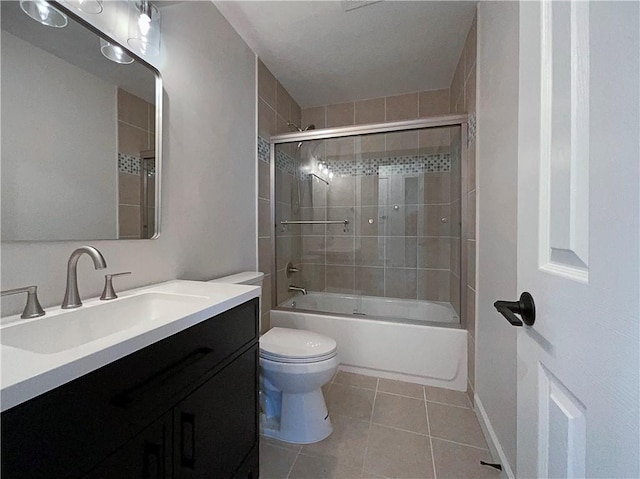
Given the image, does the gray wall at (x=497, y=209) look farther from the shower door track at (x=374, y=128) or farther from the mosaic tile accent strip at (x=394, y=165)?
the mosaic tile accent strip at (x=394, y=165)

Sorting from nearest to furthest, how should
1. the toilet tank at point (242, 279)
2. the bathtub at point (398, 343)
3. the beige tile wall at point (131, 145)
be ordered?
the beige tile wall at point (131, 145), the toilet tank at point (242, 279), the bathtub at point (398, 343)

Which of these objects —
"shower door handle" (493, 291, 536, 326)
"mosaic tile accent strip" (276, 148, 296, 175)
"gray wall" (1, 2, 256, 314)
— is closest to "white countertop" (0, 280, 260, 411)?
"gray wall" (1, 2, 256, 314)

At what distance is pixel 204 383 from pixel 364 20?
2039 mm

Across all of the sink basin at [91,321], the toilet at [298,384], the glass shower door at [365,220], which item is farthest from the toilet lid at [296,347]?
the glass shower door at [365,220]

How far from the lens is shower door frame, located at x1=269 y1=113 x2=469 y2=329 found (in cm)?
179

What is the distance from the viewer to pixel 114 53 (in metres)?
1.04

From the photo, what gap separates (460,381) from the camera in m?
1.74

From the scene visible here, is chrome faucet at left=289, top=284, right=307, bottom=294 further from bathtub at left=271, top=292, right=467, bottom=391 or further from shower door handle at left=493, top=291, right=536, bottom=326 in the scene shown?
shower door handle at left=493, top=291, right=536, bottom=326

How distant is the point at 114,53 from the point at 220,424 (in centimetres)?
142

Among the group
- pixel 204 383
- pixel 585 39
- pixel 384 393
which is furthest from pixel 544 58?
pixel 384 393

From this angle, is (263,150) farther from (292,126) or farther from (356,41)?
(356,41)

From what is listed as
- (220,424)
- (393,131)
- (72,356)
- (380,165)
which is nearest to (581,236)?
(72,356)

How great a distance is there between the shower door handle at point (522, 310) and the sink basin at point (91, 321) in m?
0.80

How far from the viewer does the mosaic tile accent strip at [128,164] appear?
3.48 ft
